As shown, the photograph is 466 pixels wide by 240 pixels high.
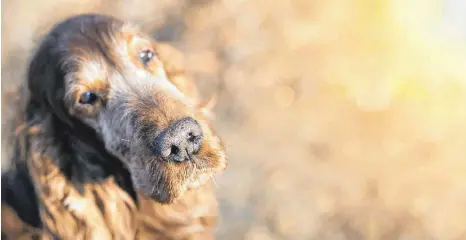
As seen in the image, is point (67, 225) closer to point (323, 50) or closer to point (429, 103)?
point (323, 50)

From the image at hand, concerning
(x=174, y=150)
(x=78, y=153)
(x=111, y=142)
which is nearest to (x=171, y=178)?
(x=174, y=150)

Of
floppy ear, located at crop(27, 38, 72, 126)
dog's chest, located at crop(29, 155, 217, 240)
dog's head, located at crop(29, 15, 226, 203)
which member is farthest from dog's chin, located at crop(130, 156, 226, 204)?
floppy ear, located at crop(27, 38, 72, 126)

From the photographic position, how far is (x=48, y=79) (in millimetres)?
1248

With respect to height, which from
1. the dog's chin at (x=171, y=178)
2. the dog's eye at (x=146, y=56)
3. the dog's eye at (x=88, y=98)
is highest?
the dog's eye at (x=146, y=56)

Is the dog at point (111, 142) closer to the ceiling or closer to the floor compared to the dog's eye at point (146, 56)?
closer to the floor

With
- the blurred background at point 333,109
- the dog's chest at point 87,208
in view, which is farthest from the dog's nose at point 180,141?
the dog's chest at point 87,208

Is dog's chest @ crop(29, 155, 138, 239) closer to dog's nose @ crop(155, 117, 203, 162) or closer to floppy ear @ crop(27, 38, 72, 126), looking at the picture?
floppy ear @ crop(27, 38, 72, 126)

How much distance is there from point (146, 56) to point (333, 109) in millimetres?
451

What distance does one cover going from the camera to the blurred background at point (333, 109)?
1.12m

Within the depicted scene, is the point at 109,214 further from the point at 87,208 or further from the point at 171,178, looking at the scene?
the point at 171,178

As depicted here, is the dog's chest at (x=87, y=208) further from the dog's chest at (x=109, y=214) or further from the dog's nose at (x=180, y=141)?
the dog's nose at (x=180, y=141)

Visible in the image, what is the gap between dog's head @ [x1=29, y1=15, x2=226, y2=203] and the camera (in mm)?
1118

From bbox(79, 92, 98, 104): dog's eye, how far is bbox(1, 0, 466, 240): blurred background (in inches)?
8.4

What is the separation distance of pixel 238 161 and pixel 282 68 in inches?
9.3
